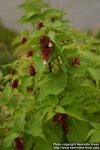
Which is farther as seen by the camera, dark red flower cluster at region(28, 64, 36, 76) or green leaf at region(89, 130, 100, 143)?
dark red flower cluster at region(28, 64, 36, 76)

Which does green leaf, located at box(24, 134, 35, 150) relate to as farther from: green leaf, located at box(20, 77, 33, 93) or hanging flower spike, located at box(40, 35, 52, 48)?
hanging flower spike, located at box(40, 35, 52, 48)

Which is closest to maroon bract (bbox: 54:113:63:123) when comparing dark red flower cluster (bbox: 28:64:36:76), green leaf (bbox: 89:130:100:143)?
green leaf (bbox: 89:130:100:143)

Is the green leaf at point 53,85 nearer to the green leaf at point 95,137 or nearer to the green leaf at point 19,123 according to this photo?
the green leaf at point 19,123

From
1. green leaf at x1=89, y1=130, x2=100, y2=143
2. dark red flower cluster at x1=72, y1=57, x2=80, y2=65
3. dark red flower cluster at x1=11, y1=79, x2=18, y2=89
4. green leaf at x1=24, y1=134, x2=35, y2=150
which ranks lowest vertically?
green leaf at x1=24, y1=134, x2=35, y2=150

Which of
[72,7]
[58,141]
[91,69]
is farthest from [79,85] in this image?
[72,7]

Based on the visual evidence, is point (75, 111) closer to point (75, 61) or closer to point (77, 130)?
point (77, 130)

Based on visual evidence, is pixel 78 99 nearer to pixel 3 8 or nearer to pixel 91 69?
pixel 91 69

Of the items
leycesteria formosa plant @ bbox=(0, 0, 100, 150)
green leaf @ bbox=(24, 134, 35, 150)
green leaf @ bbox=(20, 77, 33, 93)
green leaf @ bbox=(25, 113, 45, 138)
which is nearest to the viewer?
leycesteria formosa plant @ bbox=(0, 0, 100, 150)
